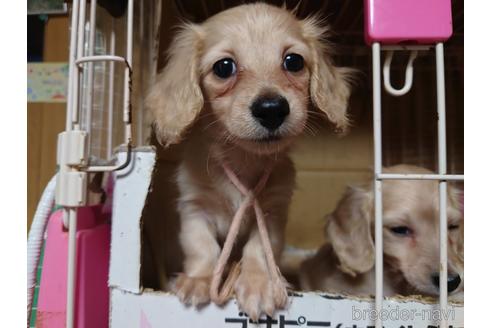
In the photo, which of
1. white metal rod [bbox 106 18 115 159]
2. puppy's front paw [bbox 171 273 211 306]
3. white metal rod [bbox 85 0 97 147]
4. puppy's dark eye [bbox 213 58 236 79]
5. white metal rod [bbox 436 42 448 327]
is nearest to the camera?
white metal rod [bbox 436 42 448 327]

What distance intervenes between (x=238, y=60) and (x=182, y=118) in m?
0.20

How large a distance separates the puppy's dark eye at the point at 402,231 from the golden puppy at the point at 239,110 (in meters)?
0.30

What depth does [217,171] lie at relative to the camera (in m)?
1.13

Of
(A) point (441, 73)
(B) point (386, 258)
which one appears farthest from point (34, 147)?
(A) point (441, 73)

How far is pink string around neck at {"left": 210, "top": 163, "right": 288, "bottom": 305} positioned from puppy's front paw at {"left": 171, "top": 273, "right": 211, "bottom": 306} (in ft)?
0.05

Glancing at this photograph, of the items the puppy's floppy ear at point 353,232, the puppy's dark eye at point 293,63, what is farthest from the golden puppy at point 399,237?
the puppy's dark eye at point 293,63

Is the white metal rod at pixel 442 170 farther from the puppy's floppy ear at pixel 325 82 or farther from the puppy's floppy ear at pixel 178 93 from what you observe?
the puppy's floppy ear at pixel 178 93

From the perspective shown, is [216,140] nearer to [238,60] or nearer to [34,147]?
[238,60]

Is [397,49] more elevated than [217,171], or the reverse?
[397,49]

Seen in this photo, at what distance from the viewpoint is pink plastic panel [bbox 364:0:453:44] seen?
2.44ft

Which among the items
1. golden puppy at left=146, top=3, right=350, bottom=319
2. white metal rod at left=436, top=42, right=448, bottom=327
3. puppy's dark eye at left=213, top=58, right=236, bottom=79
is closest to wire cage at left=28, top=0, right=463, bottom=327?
white metal rod at left=436, top=42, right=448, bottom=327

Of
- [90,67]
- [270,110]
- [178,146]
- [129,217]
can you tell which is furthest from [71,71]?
[178,146]

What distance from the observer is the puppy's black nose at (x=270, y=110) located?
91cm

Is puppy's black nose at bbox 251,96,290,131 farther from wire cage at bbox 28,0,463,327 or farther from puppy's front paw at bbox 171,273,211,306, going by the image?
puppy's front paw at bbox 171,273,211,306
